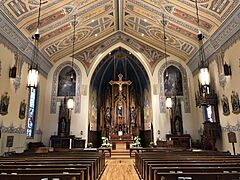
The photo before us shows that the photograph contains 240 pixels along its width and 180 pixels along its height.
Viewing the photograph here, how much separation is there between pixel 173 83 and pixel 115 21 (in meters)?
6.34

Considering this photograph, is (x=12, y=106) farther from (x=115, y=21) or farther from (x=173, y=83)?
(x=173, y=83)

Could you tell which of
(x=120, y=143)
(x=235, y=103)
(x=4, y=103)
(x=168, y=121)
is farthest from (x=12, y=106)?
(x=235, y=103)

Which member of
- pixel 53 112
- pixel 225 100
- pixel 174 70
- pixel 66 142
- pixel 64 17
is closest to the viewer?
pixel 225 100

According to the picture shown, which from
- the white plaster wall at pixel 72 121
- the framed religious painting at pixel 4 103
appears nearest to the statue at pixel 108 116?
the white plaster wall at pixel 72 121

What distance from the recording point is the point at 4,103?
349 inches

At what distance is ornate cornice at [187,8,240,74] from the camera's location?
8672 mm

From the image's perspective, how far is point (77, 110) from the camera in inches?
561

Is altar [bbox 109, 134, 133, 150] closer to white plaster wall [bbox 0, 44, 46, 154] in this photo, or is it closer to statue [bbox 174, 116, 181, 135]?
statue [bbox 174, 116, 181, 135]

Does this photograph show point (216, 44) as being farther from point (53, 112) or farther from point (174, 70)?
point (53, 112)

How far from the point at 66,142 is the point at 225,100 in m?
10.1

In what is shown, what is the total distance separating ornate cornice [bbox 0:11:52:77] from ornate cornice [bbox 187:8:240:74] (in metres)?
9.93

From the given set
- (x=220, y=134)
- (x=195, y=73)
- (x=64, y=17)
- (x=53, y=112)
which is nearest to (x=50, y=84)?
(x=53, y=112)

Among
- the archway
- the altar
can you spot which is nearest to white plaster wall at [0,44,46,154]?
the altar

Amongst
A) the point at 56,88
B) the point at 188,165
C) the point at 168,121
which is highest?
the point at 56,88
